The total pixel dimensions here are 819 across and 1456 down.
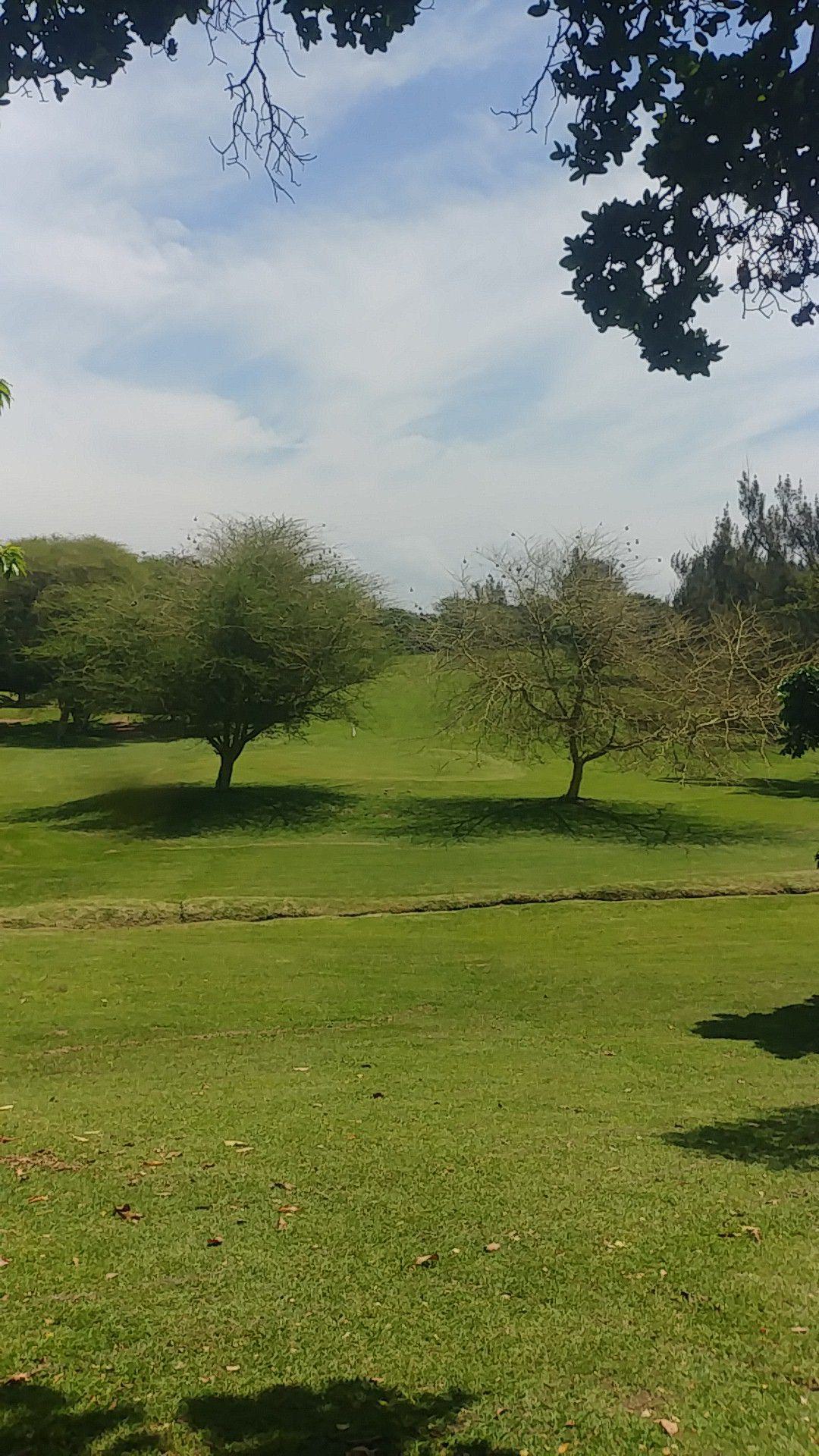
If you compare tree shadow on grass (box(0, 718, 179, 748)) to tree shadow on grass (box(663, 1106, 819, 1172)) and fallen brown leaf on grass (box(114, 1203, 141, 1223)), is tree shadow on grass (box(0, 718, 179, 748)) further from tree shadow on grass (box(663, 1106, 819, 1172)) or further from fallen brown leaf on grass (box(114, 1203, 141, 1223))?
fallen brown leaf on grass (box(114, 1203, 141, 1223))

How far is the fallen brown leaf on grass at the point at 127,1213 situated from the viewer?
566 centimetres

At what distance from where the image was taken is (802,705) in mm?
12055

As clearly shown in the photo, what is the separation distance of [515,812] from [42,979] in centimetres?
2061

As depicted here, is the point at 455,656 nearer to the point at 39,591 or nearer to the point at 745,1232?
the point at 745,1232

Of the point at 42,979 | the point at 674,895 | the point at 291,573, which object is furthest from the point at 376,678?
the point at 42,979

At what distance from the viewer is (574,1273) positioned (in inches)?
192

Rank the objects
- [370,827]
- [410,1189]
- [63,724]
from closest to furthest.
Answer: [410,1189], [370,827], [63,724]

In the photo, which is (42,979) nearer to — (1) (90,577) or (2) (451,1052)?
(2) (451,1052)

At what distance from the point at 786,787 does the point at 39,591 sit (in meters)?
39.7

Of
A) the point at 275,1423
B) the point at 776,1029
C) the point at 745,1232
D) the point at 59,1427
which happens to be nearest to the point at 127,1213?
the point at 59,1427

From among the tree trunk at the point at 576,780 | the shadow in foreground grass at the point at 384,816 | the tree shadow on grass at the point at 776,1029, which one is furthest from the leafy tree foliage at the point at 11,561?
the tree trunk at the point at 576,780

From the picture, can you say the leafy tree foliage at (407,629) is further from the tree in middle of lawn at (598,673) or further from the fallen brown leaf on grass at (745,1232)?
the fallen brown leaf on grass at (745,1232)

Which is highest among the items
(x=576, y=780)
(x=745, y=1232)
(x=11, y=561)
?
(x=11, y=561)

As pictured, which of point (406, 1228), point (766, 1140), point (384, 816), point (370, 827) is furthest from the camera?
point (384, 816)
